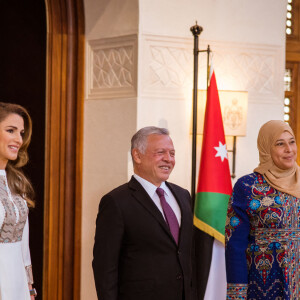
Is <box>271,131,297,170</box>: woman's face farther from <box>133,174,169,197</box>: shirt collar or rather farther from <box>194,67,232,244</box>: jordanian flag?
<box>194,67,232,244</box>: jordanian flag

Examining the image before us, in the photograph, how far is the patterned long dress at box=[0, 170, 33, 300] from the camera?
3.23 m

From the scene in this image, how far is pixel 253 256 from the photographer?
347 centimetres

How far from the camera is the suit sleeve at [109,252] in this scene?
121 inches

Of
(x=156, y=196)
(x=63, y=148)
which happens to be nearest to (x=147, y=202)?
(x=156, y=196)

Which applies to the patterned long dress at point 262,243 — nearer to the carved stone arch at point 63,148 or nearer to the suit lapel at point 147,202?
the suit lapel at point 147,202

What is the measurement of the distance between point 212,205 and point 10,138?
5.40 ft

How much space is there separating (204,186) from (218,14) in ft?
4.43

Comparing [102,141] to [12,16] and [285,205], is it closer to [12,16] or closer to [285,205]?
[12,16]

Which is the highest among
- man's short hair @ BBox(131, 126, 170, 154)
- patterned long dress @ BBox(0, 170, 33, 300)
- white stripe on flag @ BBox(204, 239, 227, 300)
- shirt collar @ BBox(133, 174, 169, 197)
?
man's short hair @ BBox(131, 126, 170, 154)

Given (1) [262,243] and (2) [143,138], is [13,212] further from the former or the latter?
(1) [262,243]

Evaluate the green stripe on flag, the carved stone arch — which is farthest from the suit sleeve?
the carved stone arch

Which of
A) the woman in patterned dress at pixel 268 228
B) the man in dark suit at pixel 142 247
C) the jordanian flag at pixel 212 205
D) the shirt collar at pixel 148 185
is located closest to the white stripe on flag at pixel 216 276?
the jordanian flag at pixel 212 205

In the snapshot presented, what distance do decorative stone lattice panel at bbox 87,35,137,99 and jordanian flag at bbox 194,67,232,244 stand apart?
61 cm

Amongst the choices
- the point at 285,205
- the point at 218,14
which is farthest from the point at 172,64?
the point at 285,205
